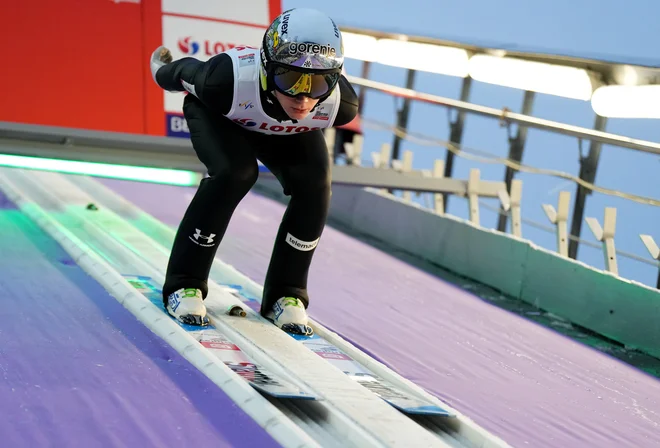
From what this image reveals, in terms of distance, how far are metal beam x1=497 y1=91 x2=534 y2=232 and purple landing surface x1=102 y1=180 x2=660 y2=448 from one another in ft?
3.27

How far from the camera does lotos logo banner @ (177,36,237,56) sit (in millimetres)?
5414

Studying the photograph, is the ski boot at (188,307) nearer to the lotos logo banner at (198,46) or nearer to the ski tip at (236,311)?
the ski tip at (236,311)

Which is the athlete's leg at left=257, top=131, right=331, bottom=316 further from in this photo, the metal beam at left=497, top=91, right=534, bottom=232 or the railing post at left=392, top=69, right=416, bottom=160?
the railing post at left=392, top=69, right=416, bottom=160

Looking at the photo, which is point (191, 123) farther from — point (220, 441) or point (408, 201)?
point (408, 201)

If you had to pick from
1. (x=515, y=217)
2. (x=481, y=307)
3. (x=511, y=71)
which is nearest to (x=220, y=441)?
(x=481, y=307)

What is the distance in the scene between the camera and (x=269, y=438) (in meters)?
2.42

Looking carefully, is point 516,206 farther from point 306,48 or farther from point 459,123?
point 306,48

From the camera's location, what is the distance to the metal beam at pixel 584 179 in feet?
17.5

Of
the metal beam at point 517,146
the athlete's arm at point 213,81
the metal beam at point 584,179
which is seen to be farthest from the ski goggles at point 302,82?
the metal beam at point 517,146

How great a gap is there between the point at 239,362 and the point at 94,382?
1.56ft

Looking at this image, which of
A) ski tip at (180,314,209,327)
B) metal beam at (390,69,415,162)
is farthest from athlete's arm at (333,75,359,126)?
metal beam at (390,69,415,162)

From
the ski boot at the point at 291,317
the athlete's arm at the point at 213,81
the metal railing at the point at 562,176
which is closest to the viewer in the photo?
the athlete's arm at the point at 213,81

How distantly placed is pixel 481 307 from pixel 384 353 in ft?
3.99

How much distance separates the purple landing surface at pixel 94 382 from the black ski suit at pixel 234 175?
361 millimetres
